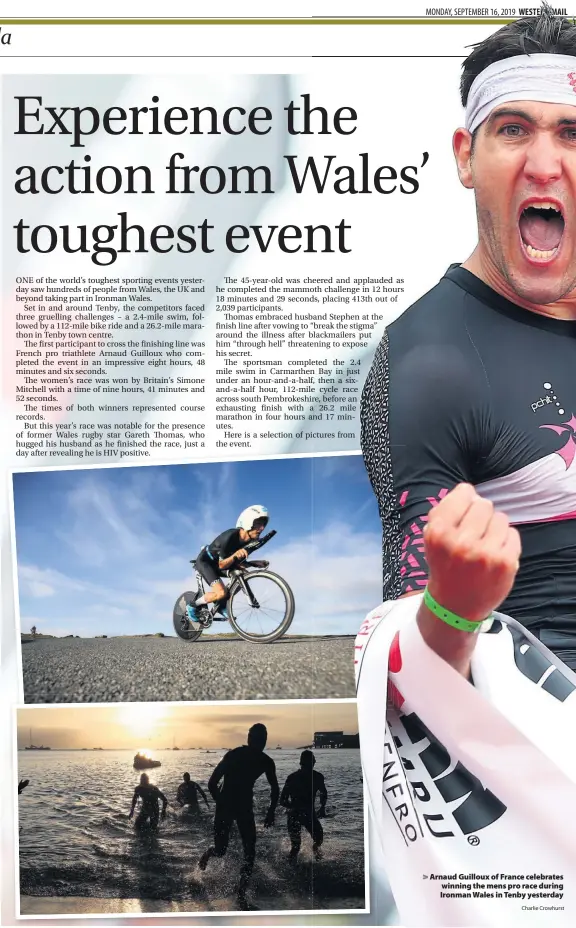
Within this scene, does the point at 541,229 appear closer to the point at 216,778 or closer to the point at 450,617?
the point at 450,617

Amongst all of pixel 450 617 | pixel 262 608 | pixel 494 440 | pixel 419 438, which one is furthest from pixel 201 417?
pixel 450 617

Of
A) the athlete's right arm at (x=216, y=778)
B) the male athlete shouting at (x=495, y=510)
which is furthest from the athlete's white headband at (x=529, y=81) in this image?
the athlete's right arm at (x=216, y=778)

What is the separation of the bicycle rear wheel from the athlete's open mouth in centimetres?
159

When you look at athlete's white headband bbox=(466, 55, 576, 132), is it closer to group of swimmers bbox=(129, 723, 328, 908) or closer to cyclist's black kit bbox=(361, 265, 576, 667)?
cyclist's black kit bbox=(361, 265, 576, 667)

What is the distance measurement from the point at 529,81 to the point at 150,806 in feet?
8.74

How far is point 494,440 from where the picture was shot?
3.30 m

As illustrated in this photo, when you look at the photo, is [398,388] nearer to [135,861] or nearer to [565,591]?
[565,591]

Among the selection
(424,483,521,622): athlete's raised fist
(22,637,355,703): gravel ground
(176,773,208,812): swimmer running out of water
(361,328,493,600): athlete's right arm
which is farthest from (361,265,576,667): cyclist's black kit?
(176,773,208,812): swimmer running out of water

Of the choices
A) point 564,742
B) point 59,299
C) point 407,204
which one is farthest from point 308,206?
point 564,742

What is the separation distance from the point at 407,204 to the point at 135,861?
239cm

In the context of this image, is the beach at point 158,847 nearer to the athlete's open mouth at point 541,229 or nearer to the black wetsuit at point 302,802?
the black wetsuit at point 302,802

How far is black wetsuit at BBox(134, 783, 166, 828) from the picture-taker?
3.59 metres

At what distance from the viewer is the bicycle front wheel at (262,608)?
3.59 m

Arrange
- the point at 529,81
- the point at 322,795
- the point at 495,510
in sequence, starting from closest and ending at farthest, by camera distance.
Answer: the point at 495,510
the point at 529,81
the point at 322,795
